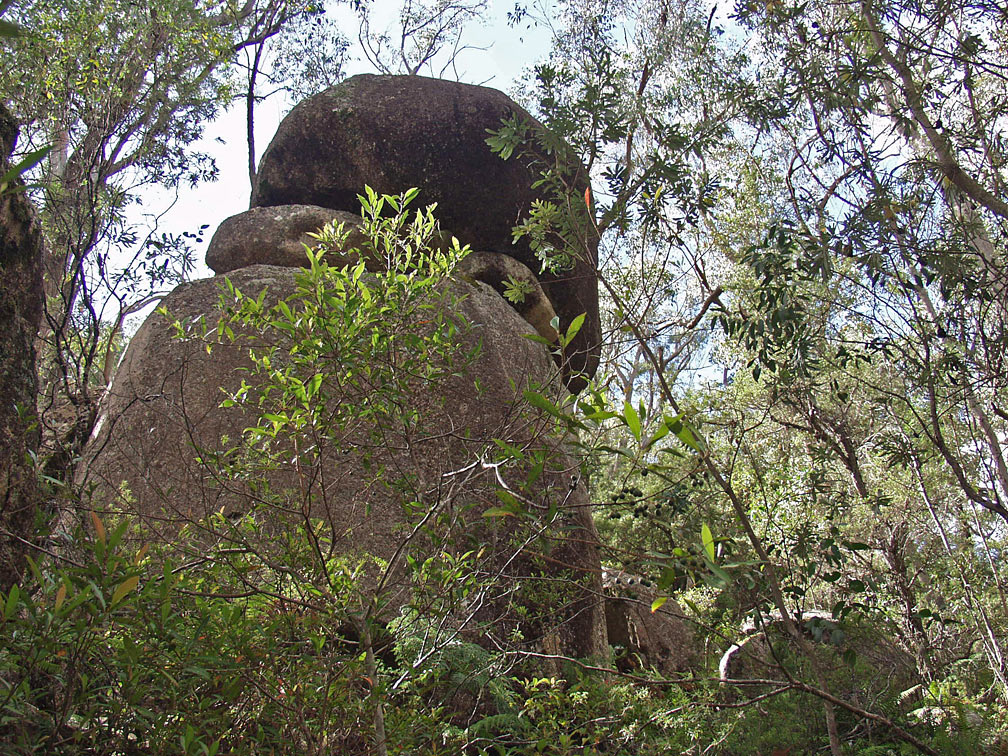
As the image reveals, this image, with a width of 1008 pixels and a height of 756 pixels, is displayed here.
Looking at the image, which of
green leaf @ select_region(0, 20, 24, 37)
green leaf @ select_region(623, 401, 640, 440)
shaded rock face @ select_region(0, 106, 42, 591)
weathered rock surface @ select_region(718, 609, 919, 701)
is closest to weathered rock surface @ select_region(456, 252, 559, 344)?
weathered rock surface @ select_region(718, 609, 919, 701)

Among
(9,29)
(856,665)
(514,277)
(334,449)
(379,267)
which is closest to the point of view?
(9,29)

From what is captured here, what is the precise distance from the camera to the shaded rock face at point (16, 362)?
6.27ft

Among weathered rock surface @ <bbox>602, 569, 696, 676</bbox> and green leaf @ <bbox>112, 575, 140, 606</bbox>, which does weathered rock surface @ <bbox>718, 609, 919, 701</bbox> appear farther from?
green leaf @ <bbox>112, 575, 140, 606</bbox>

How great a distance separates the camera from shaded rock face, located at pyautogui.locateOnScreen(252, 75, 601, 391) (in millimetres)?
7133

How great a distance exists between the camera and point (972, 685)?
777 centimetres

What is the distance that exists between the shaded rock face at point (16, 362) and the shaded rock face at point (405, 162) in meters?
4.96

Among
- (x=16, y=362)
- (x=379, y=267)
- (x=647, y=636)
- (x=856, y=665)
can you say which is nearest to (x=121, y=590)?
(x=16, y=362)

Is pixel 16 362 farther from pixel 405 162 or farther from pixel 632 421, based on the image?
pixel 405 162

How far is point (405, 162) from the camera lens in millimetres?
7164

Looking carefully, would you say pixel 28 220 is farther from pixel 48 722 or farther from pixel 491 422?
pixel 491 422

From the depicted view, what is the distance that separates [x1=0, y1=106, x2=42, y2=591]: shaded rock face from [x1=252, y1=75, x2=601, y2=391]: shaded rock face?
4955 millimetres

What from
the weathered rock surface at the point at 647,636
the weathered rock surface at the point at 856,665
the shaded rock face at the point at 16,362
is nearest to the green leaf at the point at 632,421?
the shaded rock face at the point at 16,362

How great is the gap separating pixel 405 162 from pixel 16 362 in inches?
218

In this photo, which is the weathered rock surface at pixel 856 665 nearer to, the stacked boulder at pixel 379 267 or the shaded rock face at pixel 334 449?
the shaded rock face at pixel 334 449
